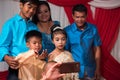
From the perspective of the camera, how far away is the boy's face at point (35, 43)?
6.58ft

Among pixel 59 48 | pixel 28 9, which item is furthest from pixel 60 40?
pixel 28 9

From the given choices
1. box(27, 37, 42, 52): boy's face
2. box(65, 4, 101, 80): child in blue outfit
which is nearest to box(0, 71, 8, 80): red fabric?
box(65, 4, 101, 80): child in blue outfit

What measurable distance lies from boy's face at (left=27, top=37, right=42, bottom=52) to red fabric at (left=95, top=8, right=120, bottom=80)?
115 centimetres

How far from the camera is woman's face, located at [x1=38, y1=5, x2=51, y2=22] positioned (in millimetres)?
2247

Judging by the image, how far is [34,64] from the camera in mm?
1922

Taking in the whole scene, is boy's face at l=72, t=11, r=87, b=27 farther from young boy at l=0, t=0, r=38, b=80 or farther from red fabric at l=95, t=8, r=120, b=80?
red fabric at l=95, t=8, r=120, b=80

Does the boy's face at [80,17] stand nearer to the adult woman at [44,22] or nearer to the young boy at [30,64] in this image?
the adult woman at [44,22]

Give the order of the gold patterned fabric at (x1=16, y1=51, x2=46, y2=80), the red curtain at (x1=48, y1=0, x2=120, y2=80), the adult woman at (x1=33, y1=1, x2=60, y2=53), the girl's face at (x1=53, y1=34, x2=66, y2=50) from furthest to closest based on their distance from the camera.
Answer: the red curtain at (x1=48, y1=0, x2=120, y2=80)
the adult woman at (x1=33, y1=1, x2=60, y2=53)
the girl's face at (x1=53, y1=34, x2=66, y2=50)
the gold patterned fabric at (x1=16, y1=51, x2=46, y2=80)

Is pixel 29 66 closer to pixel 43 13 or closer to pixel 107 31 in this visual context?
pixel 43 13

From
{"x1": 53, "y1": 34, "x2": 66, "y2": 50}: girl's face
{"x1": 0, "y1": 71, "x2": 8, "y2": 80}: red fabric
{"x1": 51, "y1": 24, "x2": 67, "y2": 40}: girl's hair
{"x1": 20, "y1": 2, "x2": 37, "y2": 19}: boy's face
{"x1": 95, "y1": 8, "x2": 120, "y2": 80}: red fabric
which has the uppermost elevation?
{"x1": 20, "y1": 2, "x2": 37, "y2": 19}: boy's face

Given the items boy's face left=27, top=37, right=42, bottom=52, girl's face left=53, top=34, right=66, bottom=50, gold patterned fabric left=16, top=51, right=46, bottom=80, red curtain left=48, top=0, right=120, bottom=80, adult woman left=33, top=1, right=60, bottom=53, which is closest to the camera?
gold patterned fabric left=16, top=51, right=46, bottom=80

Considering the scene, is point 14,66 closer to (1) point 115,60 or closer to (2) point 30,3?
(2) point 30,3

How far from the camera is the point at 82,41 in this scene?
2.29m

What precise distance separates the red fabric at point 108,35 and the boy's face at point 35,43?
45.2 inches
